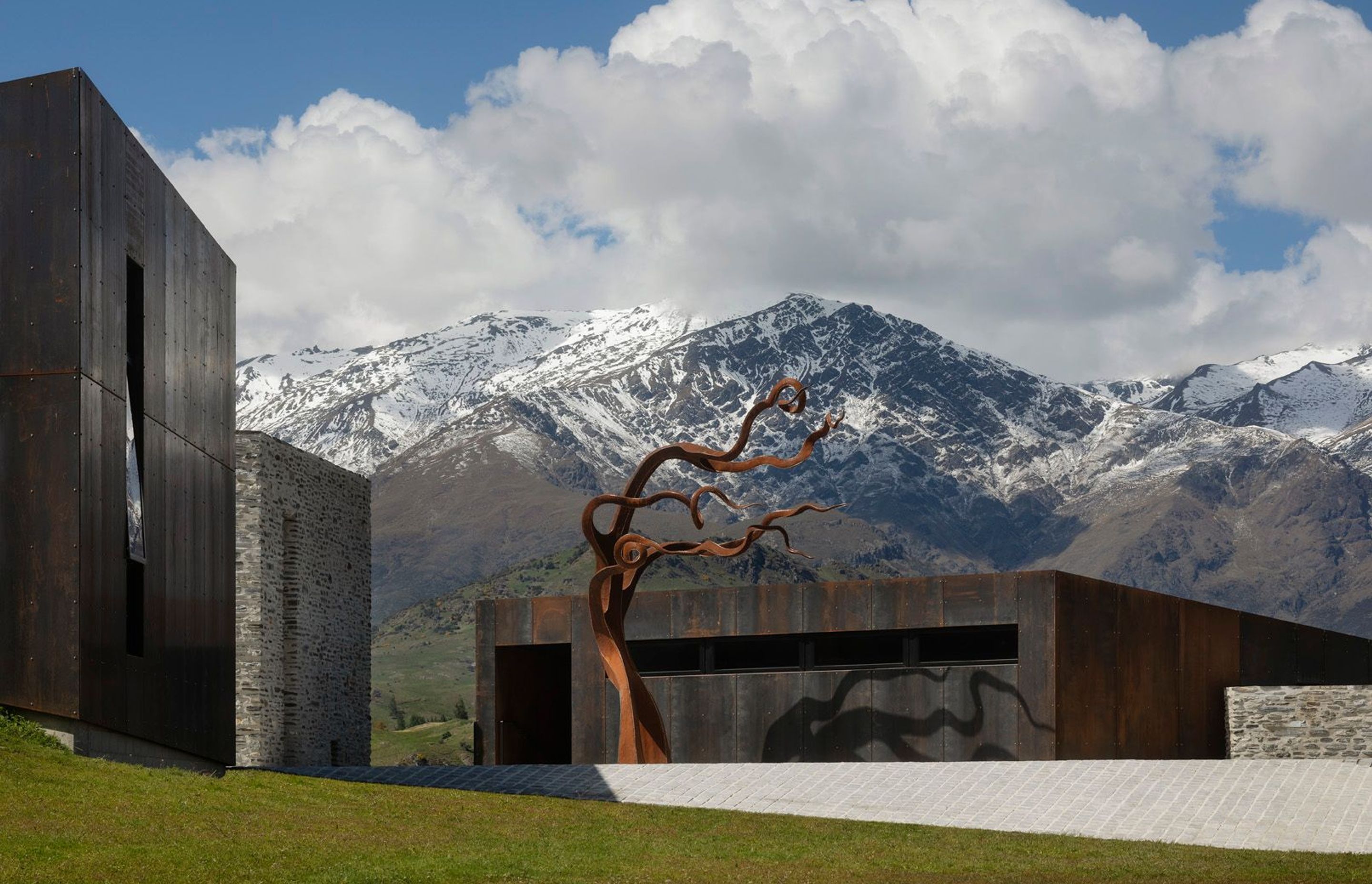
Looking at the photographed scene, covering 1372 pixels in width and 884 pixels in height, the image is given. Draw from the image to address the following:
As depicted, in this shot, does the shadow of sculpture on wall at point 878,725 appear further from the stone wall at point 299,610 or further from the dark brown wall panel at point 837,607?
the stone wall at point 299,610

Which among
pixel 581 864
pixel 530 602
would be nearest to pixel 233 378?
pixel 530 602

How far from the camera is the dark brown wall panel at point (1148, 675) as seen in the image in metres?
32.8

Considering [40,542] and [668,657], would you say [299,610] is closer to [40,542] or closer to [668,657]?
[668,657]

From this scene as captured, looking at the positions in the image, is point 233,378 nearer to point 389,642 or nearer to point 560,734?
point 560,734

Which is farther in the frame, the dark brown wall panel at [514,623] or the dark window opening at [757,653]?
the dark brown wall panel at [514,623]

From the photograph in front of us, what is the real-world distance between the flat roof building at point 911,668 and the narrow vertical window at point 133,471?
43.6 feet

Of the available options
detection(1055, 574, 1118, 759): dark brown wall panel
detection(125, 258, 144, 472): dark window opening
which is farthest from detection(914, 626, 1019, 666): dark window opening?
detection(125, 258, 144, 472): dark window opening

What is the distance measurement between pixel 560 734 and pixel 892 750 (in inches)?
386

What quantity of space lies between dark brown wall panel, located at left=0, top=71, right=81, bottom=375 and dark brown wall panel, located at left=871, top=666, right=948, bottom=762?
1720cm

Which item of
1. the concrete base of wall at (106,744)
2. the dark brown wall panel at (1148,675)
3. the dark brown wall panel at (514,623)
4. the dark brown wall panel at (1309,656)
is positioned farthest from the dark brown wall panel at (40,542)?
the dark brown wall panel at (1309,656)

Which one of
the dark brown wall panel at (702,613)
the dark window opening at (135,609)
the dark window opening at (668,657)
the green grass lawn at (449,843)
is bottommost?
the green grass lawn at (449,843)

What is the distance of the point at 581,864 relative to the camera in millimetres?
18375

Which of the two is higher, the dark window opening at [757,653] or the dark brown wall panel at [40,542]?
the dark brown wall panel at [40,542]

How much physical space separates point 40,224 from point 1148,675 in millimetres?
21472
